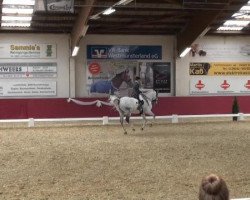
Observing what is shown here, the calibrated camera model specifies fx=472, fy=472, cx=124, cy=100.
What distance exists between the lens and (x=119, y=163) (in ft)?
34.4

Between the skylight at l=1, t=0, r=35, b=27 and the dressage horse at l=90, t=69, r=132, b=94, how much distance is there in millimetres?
4446

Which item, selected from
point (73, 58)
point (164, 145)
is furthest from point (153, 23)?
point (164, 145)

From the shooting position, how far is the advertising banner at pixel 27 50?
73.4 feet

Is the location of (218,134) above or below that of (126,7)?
below

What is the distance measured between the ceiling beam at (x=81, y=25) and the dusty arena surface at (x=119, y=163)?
5080 millimetres

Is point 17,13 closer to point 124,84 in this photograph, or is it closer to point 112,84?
point 112,84

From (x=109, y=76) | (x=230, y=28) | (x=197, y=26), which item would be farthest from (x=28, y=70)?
(x=230, y=28)

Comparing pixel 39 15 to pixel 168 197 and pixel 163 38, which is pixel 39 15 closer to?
pixel 163 38

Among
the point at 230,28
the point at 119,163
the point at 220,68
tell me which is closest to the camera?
the point at 119,163

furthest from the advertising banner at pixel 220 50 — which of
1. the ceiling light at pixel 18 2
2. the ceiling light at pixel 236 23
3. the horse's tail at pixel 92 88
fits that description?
the ceiling light at pixel 18 2

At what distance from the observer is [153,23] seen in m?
22.8

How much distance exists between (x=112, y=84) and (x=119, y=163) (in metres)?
13.5

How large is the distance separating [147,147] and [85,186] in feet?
15.4

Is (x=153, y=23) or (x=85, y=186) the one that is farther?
(x=153, y=23)
